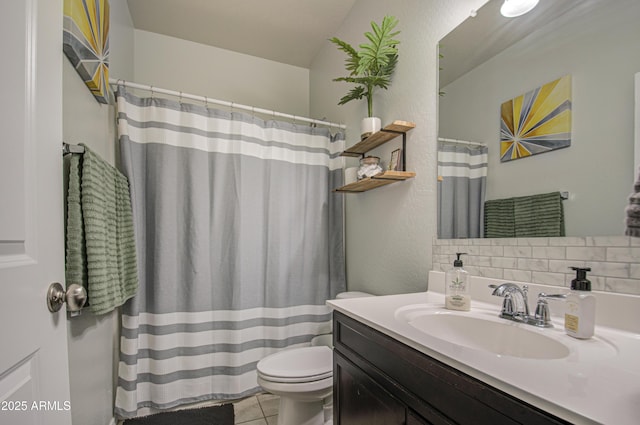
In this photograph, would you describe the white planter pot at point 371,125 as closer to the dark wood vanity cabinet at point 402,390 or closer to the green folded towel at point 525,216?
the green folded towel at point 525,216

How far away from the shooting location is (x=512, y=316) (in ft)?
2.81

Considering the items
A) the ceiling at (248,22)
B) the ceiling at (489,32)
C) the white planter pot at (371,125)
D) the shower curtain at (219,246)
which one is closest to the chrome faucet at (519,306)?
the ceiling at (489,32)

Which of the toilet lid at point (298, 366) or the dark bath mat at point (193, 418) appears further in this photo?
the dark bath mat at point (193, 418)

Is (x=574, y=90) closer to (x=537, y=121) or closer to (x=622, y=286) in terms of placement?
(x=537, y=121)

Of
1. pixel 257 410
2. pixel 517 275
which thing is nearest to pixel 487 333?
pixel 517 275

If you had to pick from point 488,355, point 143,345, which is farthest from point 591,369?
point 143,345

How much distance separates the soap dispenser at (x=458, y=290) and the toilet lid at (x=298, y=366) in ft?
2.31

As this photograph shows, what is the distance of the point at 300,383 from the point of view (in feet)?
4.30

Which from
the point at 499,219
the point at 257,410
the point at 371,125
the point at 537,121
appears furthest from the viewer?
the point at 257,410

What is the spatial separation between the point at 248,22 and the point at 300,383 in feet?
7.98

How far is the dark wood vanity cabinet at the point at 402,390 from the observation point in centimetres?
51

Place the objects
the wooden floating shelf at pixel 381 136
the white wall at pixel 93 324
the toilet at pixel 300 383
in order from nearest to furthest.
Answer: the white wall at pixel 93 324 < the toilet at pixel 300 383 < the wooden floating shelf at pixel 381 136

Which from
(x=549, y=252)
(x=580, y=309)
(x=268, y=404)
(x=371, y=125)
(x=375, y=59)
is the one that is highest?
(x=375, y=59)

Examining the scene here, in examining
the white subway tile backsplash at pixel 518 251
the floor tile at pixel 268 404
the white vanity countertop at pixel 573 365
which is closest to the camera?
the white vanity countertop at pixel 573 365
